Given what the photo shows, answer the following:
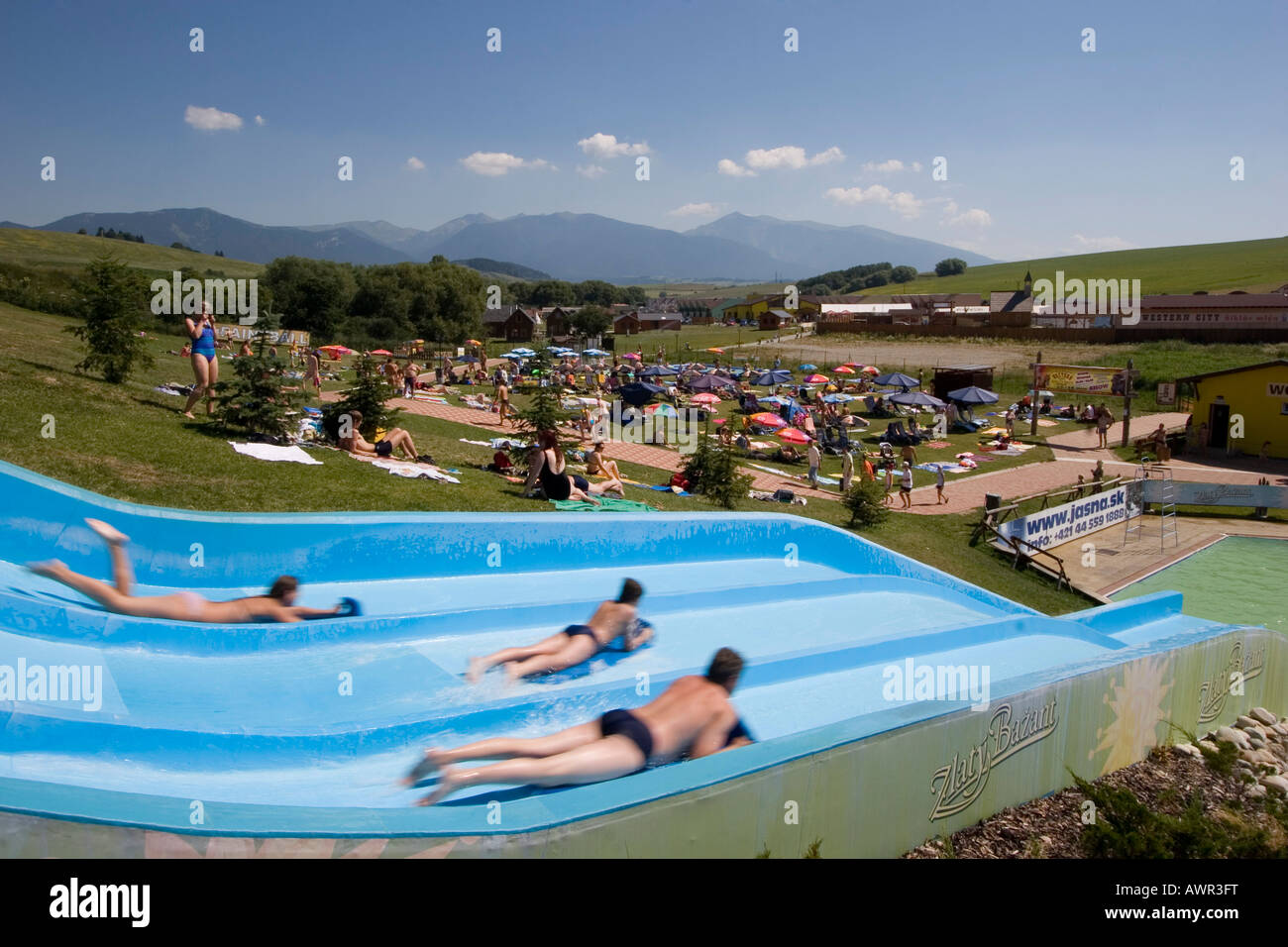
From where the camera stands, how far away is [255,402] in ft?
39.2

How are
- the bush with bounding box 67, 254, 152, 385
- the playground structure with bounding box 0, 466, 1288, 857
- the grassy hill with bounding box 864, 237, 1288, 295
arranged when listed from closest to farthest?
the playground structure with bounding box 0, 466, 1288, 857 → the bush with bounding box 67, 254, 152, 385 → the grassy hill with bounding box 864, 237, 1288, 295

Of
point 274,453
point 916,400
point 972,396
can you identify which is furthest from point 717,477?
point 972,396

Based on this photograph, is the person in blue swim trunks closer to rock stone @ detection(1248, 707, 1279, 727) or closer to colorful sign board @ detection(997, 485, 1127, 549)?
rock stone @ detection(1248, 707, 1279, 727)

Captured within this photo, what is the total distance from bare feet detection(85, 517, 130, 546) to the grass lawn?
1.37 m

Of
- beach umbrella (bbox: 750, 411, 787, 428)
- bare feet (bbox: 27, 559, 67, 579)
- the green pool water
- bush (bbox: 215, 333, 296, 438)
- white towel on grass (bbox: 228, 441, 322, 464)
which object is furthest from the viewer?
beach umbrella (bbox: 750, 411, 787, 428)

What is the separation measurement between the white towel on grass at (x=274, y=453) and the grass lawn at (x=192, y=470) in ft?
0.55

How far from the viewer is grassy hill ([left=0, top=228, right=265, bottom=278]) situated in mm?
→ 74938

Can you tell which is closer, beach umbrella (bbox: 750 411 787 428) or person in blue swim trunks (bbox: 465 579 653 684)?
person in blue swim trunks (bbox: 465 579 653 684)

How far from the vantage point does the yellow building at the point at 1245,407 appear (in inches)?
1019

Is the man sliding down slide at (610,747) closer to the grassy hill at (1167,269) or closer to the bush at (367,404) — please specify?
the bush at (367,404)

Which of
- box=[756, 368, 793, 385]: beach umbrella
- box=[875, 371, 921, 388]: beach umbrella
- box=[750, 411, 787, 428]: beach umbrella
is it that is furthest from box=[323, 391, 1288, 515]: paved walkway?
box=[756, 368, 793, 385]: beach umbrella

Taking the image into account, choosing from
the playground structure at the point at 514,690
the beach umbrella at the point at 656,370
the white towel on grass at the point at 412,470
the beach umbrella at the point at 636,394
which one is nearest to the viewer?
the playground structure at the point at 514,690

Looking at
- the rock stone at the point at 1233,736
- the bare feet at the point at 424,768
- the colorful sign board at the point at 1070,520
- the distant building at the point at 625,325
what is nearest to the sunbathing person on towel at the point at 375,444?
the bare feet at the point at 424,768
